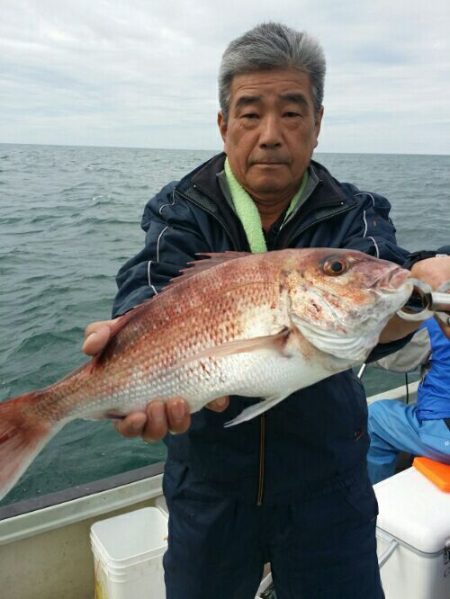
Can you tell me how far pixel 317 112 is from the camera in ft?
8.43

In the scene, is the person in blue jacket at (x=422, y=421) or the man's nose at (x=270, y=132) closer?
the man's nose at (x=270, y=132)

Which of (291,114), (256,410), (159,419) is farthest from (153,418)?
(291,114)

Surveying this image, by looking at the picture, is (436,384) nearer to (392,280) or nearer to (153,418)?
(392,280)

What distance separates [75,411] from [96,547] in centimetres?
171

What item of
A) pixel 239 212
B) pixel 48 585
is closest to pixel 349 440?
pixel 239 212

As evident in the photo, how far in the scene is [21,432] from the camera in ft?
6.57

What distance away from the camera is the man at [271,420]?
225cm

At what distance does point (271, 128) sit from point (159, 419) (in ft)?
4.16

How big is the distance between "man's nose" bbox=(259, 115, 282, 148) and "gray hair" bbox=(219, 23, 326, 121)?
20cm

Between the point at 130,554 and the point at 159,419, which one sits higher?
the point at 159,419

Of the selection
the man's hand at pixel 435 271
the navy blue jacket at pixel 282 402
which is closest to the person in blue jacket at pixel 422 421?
the navy blue jacket at pixel 282 402

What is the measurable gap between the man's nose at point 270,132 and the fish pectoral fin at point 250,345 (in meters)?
0.87

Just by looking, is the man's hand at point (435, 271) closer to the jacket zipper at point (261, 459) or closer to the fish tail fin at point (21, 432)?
the jacket zipper at point (261, 459)

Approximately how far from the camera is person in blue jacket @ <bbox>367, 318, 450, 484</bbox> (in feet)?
12.0
